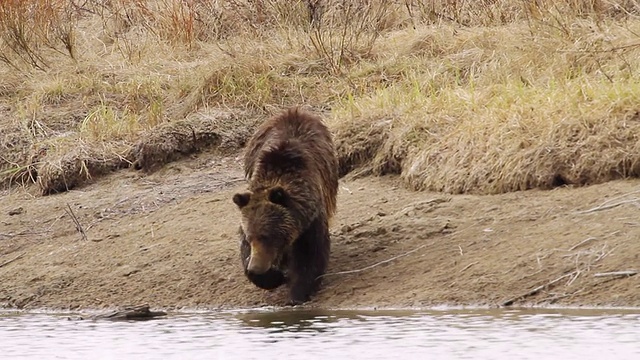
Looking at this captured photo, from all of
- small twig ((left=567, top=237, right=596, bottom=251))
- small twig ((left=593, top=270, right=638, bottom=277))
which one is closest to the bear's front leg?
small twig ((left=567, top=237, right=596, bottom=251))

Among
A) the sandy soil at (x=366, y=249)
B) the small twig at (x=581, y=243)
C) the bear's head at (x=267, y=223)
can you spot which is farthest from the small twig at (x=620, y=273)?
the bear's head at (x=267, y=223)

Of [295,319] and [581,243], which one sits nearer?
[295,319]

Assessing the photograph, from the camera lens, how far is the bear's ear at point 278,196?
9117 mm

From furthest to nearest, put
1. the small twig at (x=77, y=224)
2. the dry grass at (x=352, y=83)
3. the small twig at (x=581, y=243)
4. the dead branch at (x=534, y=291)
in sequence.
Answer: the small twig at (x=77, y=224)
the dry grass at (x=352, y=83)
the small twig at (x=581, y=243)
the dead branch at (x=534, y=291)

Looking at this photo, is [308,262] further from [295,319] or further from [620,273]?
[620,273]

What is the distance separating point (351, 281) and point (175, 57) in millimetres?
7065

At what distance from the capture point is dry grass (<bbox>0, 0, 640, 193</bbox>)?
1052 cm

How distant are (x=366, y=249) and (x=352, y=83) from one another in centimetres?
426

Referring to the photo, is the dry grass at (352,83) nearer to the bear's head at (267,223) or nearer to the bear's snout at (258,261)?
the bear's head at (267,223)

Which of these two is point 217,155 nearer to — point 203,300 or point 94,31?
point 203,300

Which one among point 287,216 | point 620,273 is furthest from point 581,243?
point 287,216

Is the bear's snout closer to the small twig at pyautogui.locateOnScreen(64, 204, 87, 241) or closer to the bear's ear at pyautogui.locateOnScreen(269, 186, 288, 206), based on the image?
the bear's ear at pyautogui.locateOnScreen(269, 186, 288, 206)

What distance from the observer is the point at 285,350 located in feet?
24.5

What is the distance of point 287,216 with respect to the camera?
9203 mm
